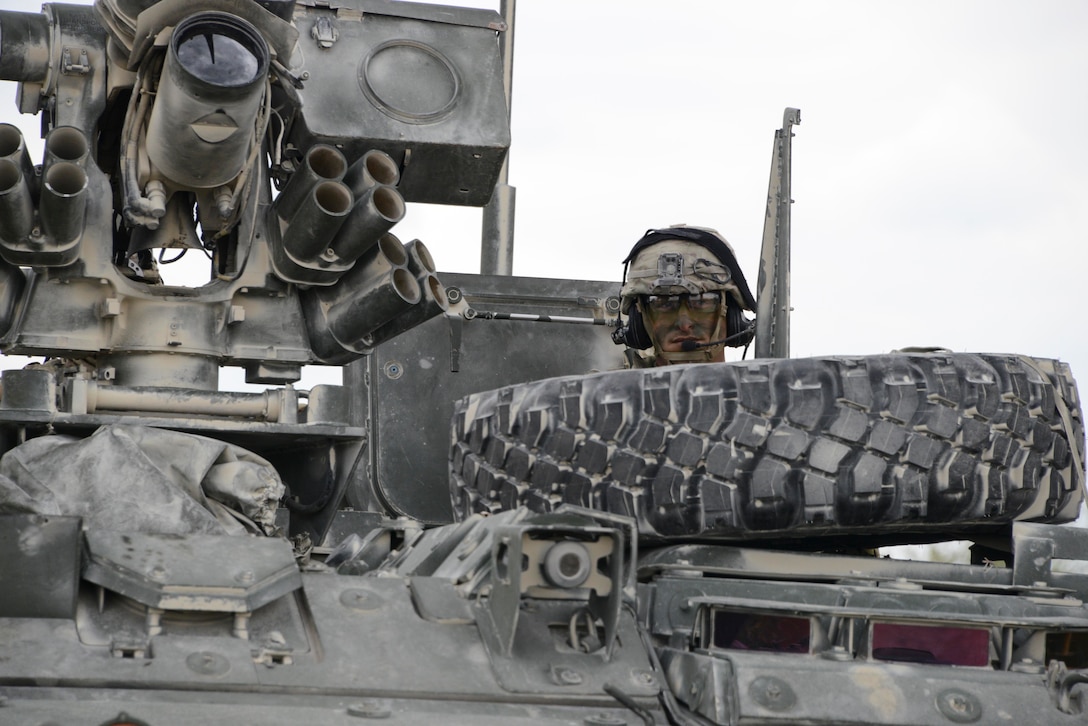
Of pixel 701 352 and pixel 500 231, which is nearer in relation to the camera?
pixel 701 352

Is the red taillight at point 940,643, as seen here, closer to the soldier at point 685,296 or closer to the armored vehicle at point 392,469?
the armored vehicle at point 392,469

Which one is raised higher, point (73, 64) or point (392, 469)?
point (73, 64)

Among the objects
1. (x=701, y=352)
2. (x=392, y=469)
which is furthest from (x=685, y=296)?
(x=392, y=469)

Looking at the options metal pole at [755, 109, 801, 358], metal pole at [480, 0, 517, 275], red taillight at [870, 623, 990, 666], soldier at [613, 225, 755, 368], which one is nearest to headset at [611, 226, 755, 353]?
soldier at [613, 225, 755, 368]

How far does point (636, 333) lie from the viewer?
657 centimetres

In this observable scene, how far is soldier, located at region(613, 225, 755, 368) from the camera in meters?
6.24

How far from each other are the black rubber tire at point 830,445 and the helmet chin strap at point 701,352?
215 centimetres

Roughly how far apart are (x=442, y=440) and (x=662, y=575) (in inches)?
132

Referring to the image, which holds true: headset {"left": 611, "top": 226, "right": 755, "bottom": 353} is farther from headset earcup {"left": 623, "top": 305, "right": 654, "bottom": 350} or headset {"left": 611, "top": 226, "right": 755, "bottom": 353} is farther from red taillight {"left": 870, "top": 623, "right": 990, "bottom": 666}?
red taillight {"left": 870, "top": 623, "right": 990, "bottom": 666}

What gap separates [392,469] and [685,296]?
158 cm

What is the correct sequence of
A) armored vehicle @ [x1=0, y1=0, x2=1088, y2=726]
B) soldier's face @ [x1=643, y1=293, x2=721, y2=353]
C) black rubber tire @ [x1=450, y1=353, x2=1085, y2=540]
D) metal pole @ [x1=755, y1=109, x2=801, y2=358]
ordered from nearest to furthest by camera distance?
armored vehicle @ [x1=0, y1=0, x2=1088, y2=726] < black rubber tire @ [x1=450, y1=353, x2=1085, y2=540] < metal pole @ [x1=755, y1=109, x2=801, y2=358] < soldier's face @ [x1=643, y1=293, x2=721, y2=353]

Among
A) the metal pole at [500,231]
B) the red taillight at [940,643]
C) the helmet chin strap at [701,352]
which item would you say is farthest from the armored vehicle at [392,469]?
the metal pole at [500,231]

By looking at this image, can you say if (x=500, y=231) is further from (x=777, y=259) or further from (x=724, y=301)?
(x=777, y=259)

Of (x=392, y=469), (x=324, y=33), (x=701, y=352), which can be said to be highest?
(x=324, y=33)
